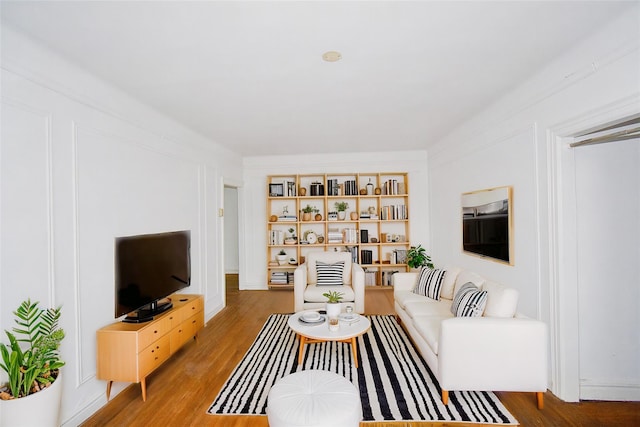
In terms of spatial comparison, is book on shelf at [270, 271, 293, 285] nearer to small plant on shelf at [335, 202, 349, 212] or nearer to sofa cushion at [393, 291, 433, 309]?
small plant on shelf at [335, 202, 349, 212]

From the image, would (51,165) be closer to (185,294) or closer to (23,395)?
(23,395)

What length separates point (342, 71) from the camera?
2361mm

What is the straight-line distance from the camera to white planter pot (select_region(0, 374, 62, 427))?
154 centimetres

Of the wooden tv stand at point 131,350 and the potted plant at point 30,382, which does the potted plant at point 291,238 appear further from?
the potted plant at point 30,382

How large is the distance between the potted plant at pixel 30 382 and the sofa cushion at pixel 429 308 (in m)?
2.75

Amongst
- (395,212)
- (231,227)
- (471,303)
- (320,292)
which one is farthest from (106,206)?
(231,227)

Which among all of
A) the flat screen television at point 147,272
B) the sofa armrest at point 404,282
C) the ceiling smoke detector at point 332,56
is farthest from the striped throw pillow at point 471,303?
the flat screen television at point 147,272

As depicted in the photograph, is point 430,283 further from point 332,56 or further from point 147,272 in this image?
point 147,272

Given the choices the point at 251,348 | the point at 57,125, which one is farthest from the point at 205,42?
the point at 251,348

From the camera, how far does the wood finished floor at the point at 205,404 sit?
2129mm

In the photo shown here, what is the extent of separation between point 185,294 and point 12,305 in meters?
1.84

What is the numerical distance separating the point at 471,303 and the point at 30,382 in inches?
116

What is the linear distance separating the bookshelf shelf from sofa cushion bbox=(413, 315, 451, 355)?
268 centimetres

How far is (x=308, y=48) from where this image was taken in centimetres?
203
